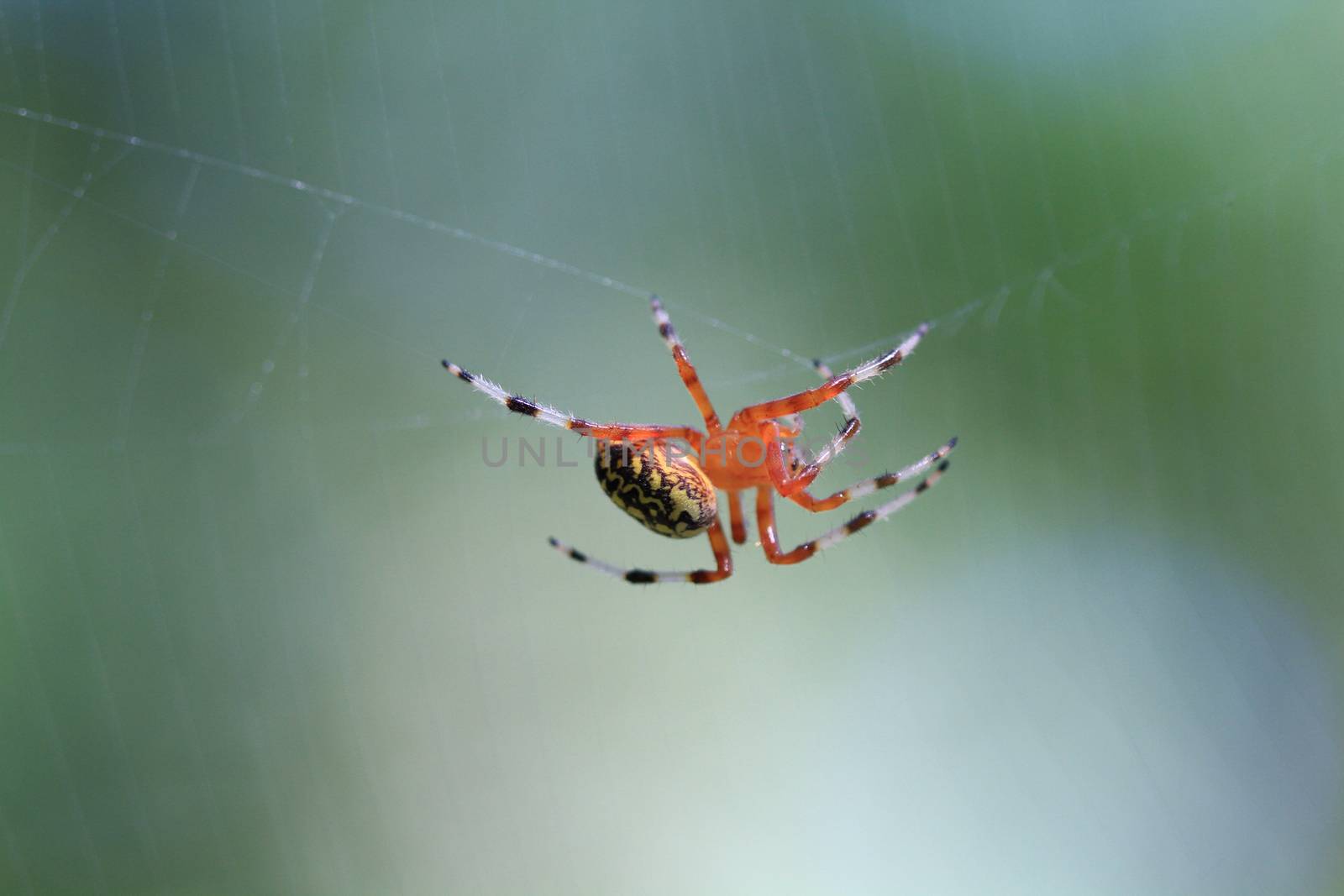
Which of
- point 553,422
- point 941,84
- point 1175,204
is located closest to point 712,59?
point 941,84

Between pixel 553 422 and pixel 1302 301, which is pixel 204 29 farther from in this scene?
pixel 1302 301

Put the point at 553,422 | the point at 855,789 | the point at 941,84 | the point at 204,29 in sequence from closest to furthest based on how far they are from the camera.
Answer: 1. the point at 553,422
2. the point at 855,789
3. the point at 204,29
4. the point at 941,84

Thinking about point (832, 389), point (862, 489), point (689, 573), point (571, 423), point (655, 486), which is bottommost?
point (689, 573)

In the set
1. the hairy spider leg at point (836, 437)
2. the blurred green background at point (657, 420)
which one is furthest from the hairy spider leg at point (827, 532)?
the blurred green background at point (657, 420)

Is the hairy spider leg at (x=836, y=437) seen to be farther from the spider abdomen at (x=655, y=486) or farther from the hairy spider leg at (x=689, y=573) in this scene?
the spider abdomen at (x=655, y=486)

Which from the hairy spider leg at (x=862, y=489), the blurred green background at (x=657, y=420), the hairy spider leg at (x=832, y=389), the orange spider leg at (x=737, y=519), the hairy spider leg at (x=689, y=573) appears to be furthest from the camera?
the blurred green background at (x=657, y=420)

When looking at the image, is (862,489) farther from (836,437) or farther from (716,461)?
(716,461)

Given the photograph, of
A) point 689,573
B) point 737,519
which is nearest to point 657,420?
point 737,519

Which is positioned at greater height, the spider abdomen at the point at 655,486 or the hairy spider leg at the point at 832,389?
the hairy spider leg at the point at 832,389
